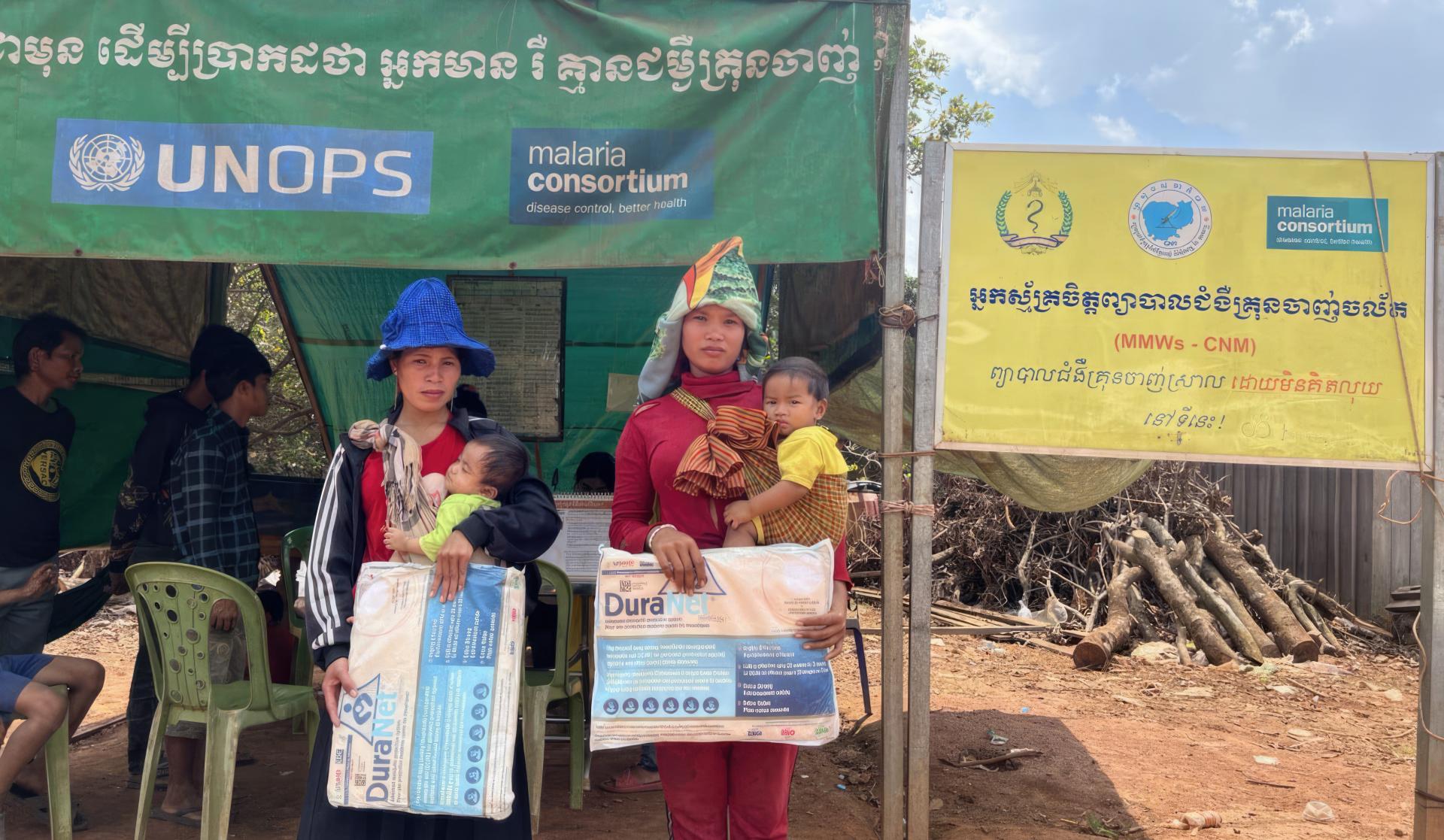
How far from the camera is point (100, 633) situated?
812cm

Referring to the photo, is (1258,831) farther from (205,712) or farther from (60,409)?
(60,409)

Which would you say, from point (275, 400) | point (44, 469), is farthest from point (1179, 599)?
point (44, 469)

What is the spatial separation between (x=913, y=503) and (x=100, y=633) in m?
7.46

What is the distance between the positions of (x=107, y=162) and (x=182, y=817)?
257 cm

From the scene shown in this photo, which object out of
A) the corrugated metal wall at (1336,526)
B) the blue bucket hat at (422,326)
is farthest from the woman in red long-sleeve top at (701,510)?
the corrugated metal wall at (1336,526)

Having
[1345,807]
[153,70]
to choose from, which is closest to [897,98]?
[153,70]

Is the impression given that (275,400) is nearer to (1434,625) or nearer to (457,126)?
(457,126)

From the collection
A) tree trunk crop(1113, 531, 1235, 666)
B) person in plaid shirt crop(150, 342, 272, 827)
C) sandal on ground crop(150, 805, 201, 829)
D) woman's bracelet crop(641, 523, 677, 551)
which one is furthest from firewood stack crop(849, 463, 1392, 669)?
woman's bracelet crop(641, 523, 677, 551)

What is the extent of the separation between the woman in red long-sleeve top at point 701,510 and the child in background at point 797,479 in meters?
0.06

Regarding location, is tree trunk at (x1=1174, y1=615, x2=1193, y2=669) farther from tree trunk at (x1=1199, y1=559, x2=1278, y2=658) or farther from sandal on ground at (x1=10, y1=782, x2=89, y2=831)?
sandal on ground at (x1=10, y1=782, x2=89, y2=831)

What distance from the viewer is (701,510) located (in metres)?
2.65

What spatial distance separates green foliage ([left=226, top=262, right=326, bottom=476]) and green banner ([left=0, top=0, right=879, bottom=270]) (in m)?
3.40

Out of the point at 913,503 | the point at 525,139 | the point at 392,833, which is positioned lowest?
the point at 392,833

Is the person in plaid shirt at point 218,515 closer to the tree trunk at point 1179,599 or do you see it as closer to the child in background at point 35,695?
the child in background at point 35,695
